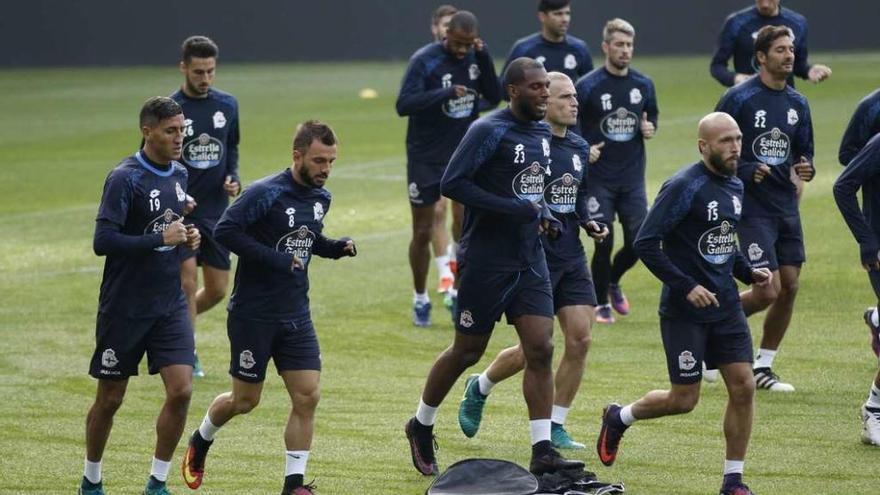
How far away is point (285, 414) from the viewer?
1170cm

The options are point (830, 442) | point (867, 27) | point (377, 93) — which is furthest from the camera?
point (867, 27)

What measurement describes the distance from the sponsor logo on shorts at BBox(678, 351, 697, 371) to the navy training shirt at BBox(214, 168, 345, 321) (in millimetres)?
1966

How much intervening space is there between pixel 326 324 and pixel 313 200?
588cm

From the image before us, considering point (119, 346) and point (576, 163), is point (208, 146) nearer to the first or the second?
point (576, 163)

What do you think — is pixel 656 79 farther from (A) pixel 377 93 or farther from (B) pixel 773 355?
(B) pixel 773 355

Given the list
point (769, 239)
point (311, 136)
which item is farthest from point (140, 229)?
point (769, 239)

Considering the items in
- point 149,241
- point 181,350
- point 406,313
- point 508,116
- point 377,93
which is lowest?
point 377,93

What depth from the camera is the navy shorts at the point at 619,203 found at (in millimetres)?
14406

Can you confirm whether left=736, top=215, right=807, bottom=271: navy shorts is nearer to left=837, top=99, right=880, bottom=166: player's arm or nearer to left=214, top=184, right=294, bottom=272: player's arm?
left=837, top=99, right=880, bottom=166: player's arm

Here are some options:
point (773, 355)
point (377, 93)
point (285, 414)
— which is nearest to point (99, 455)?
point (285, 414)

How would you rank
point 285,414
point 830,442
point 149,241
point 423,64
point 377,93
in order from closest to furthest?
point 149,241, point 830,442, point 285,414, point 423,64, point 377,93

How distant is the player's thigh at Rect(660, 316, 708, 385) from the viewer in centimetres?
923

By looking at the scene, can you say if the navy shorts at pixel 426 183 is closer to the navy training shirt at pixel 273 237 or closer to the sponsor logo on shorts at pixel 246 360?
the navy training shirt at pixel 273 237

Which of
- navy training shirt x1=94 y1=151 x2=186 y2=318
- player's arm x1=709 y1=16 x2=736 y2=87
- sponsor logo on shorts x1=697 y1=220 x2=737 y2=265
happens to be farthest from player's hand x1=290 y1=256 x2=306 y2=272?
player's arm x1=709 y1=16 x2=736 y2=87
